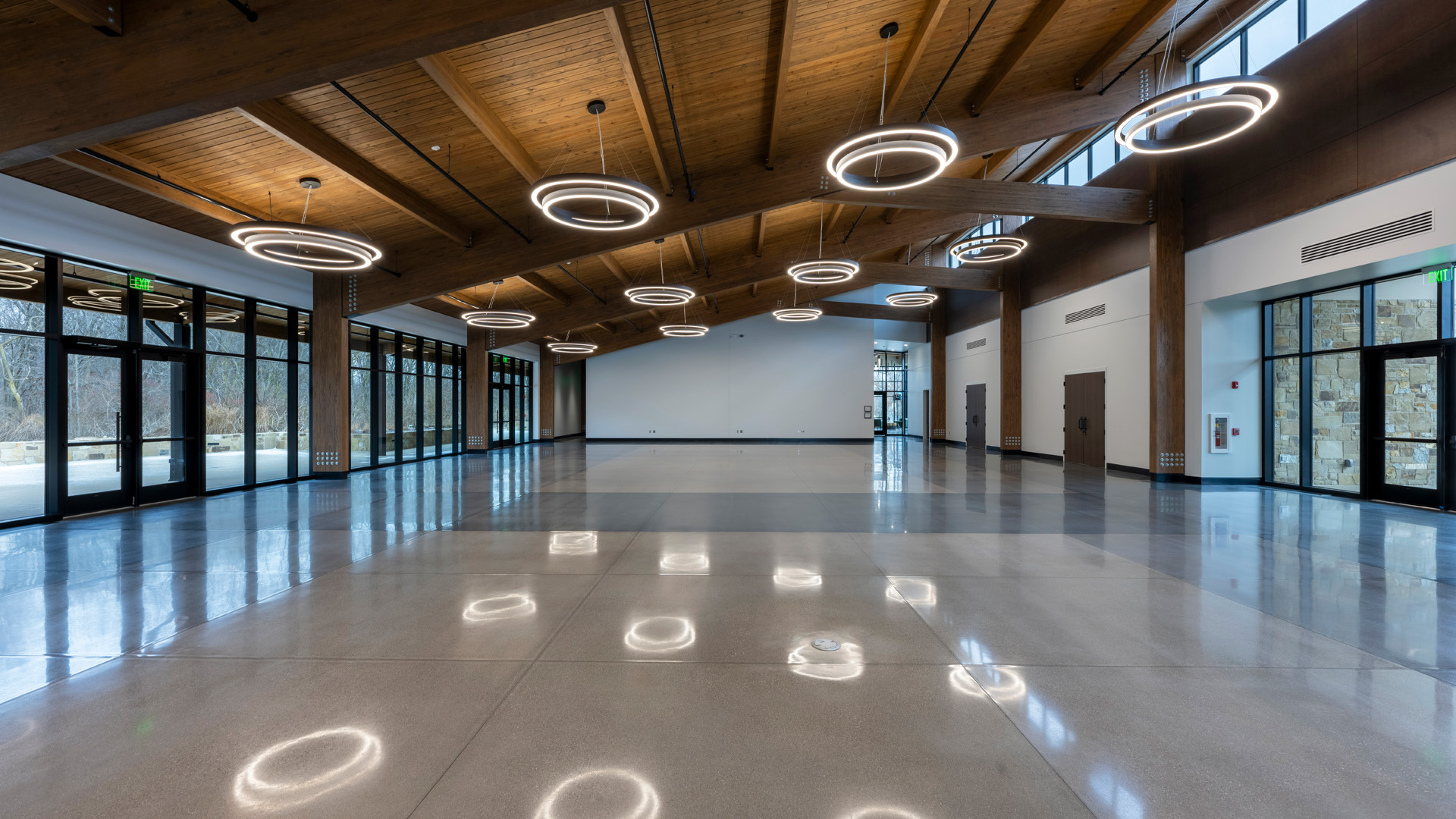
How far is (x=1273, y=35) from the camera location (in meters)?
11.6

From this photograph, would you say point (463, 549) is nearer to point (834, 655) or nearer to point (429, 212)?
point (834, 655)

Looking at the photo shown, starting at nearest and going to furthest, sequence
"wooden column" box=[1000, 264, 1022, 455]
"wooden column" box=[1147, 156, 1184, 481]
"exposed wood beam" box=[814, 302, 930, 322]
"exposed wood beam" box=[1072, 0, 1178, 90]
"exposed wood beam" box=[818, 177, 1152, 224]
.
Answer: "exposed wood beam" box=[1072, 0, 1178, 90] → "wooden column" box=[1147, 156, 1184, 481] → "exposed wood beam" box=[818, 177, 1152, 224] → "wooden column" box=[1000, 264, 1022, 455] → "exposed wood beam" box=[814, 302, 930, 322]

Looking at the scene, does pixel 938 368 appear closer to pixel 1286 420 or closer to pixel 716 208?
pixel 1286 420

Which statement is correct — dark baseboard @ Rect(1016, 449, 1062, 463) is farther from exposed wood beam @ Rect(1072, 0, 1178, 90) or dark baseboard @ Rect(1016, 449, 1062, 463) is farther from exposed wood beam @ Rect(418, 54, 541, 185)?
exposed wood beam @ Rect(418, 54, 541, 185)

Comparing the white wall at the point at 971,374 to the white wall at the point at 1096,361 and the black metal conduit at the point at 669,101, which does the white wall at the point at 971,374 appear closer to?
the white wall at the point at 1096,361

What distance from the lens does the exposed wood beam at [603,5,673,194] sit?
307 inches

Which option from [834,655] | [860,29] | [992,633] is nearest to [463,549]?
[834,655]

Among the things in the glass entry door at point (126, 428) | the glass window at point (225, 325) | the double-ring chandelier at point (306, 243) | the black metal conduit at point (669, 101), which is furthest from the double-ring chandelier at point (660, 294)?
the glass entry door at point (126, 428)

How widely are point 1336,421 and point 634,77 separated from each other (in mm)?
14305

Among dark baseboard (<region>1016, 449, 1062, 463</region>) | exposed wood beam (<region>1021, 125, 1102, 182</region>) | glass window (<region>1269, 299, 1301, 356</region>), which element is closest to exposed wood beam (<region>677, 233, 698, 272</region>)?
exposed wood beam (<region>1021, 125, 1102, 182</region>)

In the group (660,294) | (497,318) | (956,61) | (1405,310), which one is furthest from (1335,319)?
(497,318)

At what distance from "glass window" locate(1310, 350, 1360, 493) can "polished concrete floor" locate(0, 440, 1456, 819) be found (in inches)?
161

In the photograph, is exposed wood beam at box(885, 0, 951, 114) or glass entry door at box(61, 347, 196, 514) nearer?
exposed wood beam at box(885, 0, 951, 114)

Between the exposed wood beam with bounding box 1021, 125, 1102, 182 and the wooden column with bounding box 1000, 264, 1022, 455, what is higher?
the exposed wood beam with bounding box 1021, 125, 1102, 182
